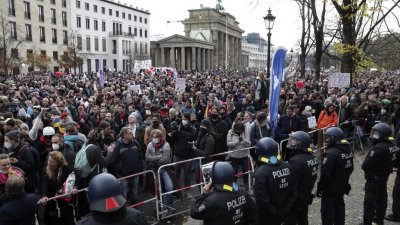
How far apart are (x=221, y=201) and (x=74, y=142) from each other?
4.30m

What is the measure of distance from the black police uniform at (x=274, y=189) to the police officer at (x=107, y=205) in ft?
6.96

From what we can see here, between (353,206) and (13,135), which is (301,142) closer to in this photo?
(353,206)

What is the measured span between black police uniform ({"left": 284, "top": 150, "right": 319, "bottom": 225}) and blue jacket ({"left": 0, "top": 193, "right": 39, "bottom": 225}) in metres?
3.57

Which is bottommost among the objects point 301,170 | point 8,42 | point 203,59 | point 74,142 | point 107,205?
point 301,170

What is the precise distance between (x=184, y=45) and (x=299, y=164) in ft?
281

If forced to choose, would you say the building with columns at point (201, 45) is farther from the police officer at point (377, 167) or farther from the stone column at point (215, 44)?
the police officer at point (377, 167)

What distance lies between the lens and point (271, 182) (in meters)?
4.75

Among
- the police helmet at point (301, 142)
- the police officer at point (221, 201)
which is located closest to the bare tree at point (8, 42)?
the police helmet at point (301, 142)

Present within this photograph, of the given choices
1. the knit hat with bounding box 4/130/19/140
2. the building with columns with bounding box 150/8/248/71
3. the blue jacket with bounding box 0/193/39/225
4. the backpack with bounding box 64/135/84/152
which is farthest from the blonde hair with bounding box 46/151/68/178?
the building with columns with bounding box 150/8/248/71

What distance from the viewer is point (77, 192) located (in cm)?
566

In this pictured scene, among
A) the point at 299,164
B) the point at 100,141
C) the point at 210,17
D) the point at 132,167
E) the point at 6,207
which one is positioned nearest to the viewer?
the point at 6,207

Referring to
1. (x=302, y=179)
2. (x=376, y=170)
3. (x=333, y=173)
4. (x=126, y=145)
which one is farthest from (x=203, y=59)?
(x=302, y=179)

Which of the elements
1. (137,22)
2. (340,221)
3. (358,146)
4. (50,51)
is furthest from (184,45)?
(340,221)

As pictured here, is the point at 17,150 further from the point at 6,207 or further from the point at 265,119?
the point at 265,119
